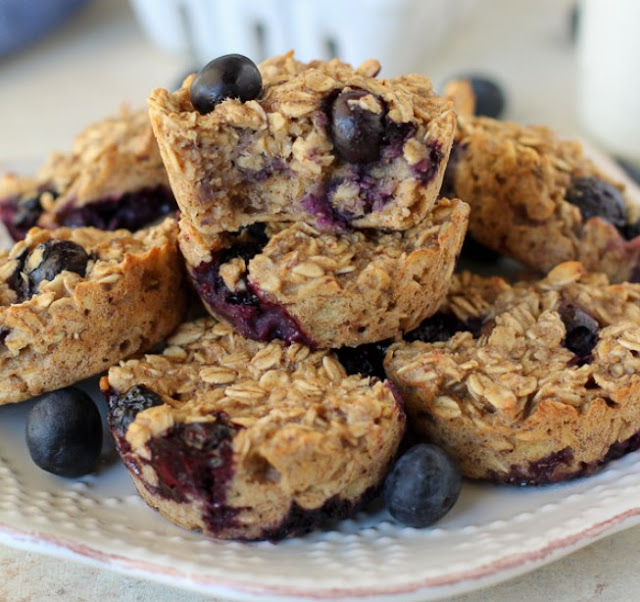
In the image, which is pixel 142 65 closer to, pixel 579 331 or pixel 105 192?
pixel 105 192

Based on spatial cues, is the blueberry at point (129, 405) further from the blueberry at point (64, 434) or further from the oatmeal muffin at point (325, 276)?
the oatmeal muffin at point (325, 276)

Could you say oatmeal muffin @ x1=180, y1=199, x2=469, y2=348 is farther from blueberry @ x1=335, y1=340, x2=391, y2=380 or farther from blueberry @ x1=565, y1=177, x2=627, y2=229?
blueberry @ x1=565, y1=177, x2=627, y2=229

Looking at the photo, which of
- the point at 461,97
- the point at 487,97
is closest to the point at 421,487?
the point at 461,97

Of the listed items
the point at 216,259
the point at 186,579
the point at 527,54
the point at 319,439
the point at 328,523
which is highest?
the point at 216,259

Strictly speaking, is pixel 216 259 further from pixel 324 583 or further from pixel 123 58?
pixel 123 58

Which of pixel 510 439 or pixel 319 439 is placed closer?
pixel 319 439

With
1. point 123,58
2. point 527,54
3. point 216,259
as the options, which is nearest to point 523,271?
point 216,259

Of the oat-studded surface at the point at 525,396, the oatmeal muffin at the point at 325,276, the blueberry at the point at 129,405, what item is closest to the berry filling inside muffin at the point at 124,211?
the oatmeal muffin at the point at 325,276
